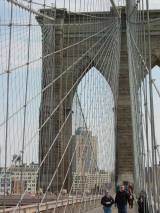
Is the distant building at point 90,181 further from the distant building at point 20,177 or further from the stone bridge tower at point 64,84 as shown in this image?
the distant building at point 20,177

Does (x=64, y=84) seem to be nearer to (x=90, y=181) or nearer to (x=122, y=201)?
(x=90, y=181)

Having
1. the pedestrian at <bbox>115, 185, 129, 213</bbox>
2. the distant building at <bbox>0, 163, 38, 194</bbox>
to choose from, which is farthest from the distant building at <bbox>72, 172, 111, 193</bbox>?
the distant building at <bbox>0, 163, 38, 194</bbox>

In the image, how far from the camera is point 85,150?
16328 millimetres

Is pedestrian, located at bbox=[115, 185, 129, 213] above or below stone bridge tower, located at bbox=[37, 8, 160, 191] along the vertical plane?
below

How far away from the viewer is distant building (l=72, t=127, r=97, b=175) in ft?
51.5

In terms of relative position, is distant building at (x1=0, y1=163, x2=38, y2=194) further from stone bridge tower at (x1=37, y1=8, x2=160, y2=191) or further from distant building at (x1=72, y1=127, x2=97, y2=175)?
distant building at (x1=72, y1=127, x2=97, y2=175)

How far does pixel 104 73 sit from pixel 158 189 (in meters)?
13.0

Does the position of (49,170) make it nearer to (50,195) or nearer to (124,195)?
(124,195)

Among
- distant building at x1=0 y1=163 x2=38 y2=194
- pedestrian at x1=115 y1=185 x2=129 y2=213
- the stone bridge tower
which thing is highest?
the stone bridge tower

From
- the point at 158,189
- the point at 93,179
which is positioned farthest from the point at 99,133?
the point at 158,189

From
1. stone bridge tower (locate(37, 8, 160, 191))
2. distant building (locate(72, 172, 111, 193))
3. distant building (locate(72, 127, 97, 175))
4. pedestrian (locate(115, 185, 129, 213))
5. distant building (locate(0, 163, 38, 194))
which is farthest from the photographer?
distant building (locate(72, 172, 111, 193))

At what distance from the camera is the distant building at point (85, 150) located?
51.5 feet

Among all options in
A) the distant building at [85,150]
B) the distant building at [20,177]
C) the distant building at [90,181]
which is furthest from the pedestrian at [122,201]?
the distant building at [90,181]

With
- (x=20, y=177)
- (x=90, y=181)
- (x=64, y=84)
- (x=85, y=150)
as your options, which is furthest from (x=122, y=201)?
(x=64, y=84)
